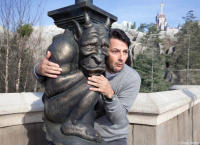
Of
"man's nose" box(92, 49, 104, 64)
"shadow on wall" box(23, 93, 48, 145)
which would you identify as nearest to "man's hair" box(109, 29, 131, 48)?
"man's nose" box(92, 49, 104, 64)

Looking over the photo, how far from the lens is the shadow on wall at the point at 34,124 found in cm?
164

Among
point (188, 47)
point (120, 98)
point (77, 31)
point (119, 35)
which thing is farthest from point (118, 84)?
point (188, 47)

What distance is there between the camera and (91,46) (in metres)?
0.98

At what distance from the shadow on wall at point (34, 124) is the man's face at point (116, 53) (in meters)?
0.82

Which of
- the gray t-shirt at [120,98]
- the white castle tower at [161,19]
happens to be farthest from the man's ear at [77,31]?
the white castle tower at [161,19]

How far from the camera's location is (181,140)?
2338 mm

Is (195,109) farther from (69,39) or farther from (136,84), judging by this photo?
(69,39)

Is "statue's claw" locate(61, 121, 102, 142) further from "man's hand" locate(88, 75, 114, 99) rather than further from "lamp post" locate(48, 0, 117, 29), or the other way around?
"lamp post" locate(48, 0, 117, 29)

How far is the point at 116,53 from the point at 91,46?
0.30m

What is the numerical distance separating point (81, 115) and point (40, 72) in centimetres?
36

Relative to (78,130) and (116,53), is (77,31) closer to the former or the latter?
(116,53)

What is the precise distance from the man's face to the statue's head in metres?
0.21

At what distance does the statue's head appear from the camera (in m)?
0.98

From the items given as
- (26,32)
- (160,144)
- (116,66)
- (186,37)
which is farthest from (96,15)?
(186,37)
